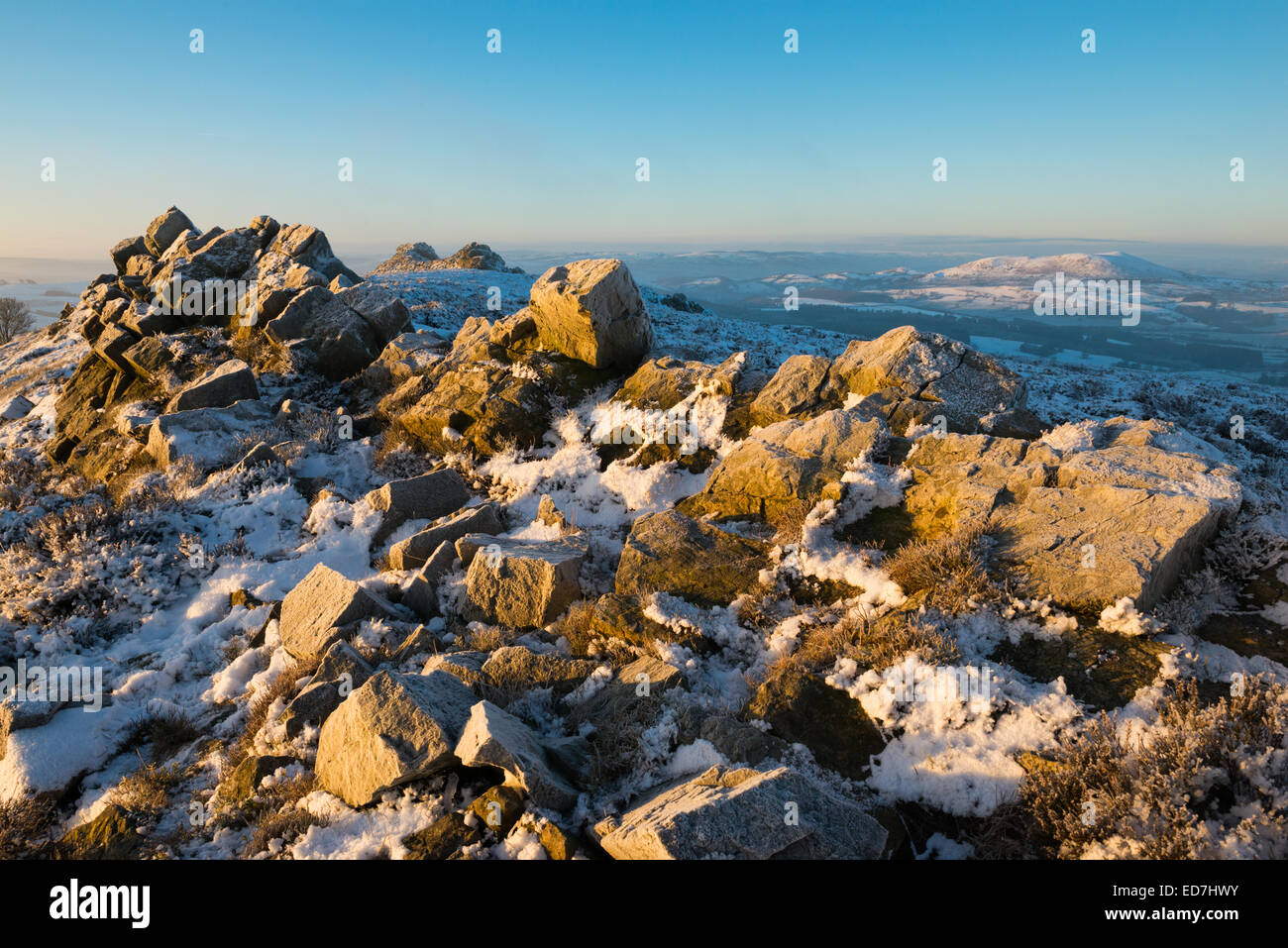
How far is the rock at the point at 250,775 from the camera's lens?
19.7 ft

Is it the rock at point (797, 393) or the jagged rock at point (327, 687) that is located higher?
the rock at point (797, 393)

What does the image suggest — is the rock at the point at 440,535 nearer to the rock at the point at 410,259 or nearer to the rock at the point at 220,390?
the rock at the point at 220,390

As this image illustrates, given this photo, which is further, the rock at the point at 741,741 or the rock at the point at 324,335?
the rock at the point at 324,335

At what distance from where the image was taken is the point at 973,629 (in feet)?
21.5

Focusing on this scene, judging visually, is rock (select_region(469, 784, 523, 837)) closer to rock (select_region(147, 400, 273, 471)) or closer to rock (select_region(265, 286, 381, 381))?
rock (select_region(147, 400, 273, 471))

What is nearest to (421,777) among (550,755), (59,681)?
(550,755)

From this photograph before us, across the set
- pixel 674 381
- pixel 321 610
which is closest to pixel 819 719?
pixel 321 610

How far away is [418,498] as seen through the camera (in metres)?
12.5

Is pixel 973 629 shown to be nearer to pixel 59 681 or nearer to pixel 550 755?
pixel 550 755

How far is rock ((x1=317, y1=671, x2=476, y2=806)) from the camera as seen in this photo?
207 inches

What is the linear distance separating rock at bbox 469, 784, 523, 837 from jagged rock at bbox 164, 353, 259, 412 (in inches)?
675

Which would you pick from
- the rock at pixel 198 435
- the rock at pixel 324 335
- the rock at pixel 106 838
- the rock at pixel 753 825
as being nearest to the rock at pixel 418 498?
the rock at pixel 198 435

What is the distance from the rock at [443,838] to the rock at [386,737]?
0.50 meters

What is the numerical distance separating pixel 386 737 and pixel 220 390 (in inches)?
645
